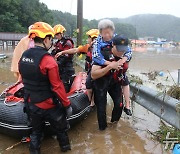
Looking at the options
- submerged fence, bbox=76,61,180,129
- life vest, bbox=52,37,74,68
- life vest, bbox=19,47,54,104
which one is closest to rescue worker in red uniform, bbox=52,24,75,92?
life vest, bbox=52,37,74,68

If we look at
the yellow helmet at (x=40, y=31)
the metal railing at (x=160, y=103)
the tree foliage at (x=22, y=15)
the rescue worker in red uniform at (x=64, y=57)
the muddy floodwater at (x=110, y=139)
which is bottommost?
the muddy floodwater at (x=110, y=139)

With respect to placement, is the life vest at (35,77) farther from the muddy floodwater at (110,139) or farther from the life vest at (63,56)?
the life vest at (63,56)

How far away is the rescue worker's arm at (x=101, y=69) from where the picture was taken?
12.8 ft

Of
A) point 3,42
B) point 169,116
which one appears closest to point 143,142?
point 169,116

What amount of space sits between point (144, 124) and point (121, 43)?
5.05 feet

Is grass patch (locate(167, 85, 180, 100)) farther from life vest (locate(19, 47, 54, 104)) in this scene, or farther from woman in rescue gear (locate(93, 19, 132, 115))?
life vest (locate(19, 47, 54, 104))

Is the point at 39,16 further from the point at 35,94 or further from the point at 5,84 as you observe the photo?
the point at 35,94

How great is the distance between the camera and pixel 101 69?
13.2 feet

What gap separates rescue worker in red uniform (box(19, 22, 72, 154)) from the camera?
10.9 feet

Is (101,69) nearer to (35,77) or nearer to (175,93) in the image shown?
(35,77)

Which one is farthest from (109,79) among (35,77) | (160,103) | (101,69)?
(35,77)

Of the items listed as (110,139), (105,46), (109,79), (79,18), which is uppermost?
(79,18)

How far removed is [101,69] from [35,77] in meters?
1.06

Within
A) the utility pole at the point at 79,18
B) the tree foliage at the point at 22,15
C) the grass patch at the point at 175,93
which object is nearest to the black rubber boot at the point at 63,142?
the grass patch at the point at 175,93
